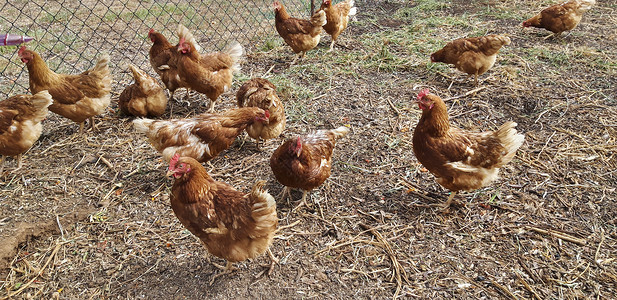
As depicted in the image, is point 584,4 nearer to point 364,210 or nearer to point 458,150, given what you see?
point 458,150

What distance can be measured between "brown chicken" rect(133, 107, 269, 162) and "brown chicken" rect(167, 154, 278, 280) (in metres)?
1.09

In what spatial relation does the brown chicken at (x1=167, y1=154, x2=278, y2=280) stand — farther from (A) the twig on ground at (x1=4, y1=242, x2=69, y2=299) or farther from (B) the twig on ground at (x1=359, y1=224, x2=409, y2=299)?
(A) the twig on ground at (x1=4, y1=242, x2=69, y2=299)

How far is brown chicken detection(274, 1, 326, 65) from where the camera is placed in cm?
628

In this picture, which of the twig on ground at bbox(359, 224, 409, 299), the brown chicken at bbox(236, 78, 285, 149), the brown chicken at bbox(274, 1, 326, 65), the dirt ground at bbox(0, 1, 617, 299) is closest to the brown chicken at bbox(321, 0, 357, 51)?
the brown chicken at bbox(274, 1, 326, 65)

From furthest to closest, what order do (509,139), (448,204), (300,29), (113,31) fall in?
(113,31), (300,29), (448,204), (509,139)

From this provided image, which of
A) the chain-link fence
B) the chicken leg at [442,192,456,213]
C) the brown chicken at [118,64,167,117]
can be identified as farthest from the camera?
the chain-link fence

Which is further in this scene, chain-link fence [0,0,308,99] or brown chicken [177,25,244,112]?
chain-link fence [0,0,308,99]

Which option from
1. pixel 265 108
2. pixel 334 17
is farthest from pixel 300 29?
pixel 265 108

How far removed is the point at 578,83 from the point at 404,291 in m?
4.56

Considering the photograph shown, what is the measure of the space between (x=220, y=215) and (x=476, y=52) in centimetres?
440

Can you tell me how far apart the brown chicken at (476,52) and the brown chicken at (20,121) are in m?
5.29

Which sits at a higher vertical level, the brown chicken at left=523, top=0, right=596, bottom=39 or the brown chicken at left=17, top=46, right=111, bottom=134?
the brown chicken at left=523, top=0, right=596, bottom=39

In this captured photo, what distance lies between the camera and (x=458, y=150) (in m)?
3.35

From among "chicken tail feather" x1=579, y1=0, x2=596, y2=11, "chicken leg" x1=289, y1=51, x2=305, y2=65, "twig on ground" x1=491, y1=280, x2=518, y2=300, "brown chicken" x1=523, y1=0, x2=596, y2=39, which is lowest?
"chicken leg" x1=289, y1=51, x2=305, y2=65
